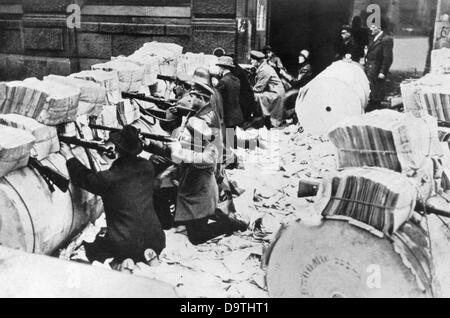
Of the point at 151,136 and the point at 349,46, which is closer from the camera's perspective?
the point at 151,136

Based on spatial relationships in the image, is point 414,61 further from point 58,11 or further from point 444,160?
point 58,11


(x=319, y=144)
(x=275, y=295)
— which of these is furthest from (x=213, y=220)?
(x=319, y=144)

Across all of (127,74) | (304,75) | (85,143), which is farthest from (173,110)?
(304,75)

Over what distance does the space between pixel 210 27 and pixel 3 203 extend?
28.1 ft

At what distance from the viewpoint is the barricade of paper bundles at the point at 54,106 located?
13.2ft

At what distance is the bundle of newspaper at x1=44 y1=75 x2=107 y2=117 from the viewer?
4926 millimetres

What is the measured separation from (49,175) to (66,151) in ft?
1.84

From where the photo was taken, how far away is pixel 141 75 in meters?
6.45

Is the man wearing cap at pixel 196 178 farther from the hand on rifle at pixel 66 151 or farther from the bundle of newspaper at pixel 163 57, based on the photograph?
the bundle of newspaper at pixel 163 57

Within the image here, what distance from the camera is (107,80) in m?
5.55

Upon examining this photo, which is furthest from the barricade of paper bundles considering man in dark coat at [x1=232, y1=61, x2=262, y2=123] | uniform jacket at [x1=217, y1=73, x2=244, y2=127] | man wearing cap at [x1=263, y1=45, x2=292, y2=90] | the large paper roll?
man wearing cap at [x1=263, y1=45, x2=292, y2=90]

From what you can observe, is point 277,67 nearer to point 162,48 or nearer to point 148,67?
point 162,48

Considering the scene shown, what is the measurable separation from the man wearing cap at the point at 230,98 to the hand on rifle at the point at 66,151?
3676mm

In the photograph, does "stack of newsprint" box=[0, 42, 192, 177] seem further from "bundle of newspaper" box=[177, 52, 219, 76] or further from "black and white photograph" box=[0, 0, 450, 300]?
"bundle of newspaper" box=[177, 52, 219, 76]
